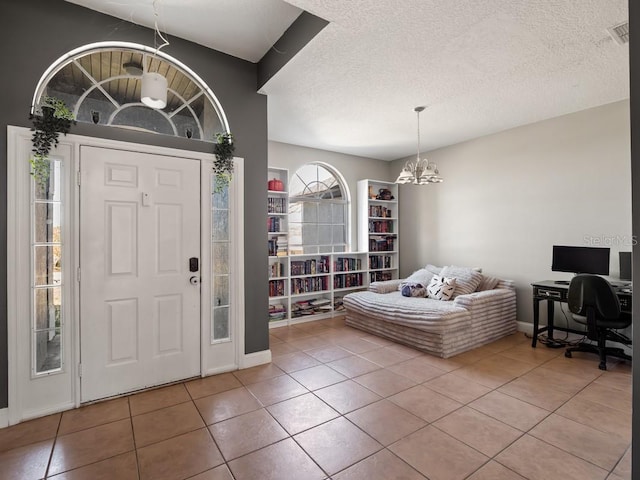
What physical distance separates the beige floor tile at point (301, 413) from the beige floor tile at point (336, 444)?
0.21ft

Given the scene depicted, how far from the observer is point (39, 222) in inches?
89.0

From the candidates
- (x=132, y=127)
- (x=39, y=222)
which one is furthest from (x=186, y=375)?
(x=132, y=127)

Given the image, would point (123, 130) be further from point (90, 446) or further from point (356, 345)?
point (356, 345)

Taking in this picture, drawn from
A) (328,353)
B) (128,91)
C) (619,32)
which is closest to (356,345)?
(328,353)

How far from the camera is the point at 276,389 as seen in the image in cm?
262

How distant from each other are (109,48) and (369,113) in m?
2.59

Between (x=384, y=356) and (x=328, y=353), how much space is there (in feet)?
2.00

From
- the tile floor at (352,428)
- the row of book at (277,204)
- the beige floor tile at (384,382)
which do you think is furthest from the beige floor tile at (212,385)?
the row of book at (277,204)

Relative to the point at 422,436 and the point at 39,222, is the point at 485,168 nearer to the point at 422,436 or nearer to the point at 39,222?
the point at 422,436

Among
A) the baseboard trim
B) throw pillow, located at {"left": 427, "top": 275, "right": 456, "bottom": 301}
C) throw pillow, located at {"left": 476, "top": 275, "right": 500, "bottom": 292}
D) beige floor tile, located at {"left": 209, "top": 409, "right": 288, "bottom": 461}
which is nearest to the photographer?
beige floor tile, located at {"left": 209, "top": 409, "right": 288, "bottom": 461}

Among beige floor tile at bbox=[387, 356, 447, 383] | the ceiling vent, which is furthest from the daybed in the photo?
the ceiling vent

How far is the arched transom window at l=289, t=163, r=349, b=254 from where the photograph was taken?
512cm

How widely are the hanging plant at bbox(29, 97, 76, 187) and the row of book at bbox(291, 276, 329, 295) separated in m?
3.24

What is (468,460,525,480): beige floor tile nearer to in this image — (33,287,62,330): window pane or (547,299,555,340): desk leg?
(547,299,555,340): desk leg
